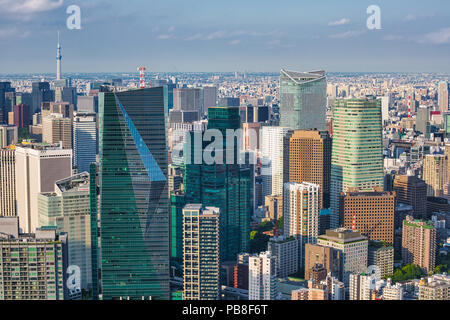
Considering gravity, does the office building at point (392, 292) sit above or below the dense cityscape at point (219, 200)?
below

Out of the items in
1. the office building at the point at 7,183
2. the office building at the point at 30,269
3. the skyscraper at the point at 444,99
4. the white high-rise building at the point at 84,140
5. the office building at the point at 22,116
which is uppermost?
the skyscraper at the point at 444,99

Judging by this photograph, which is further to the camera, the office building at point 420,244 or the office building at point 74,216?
the office building at point 420,244

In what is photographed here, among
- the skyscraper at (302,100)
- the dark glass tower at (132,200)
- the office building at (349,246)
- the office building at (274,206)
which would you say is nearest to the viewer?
the dark glass tower at (132,200)

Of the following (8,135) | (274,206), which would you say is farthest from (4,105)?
(274,206)

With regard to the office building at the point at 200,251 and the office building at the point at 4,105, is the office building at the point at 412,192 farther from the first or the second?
the office building at the point at 4,105

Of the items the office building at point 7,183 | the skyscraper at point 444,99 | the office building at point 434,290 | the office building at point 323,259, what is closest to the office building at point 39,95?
the office building at point 7,183
